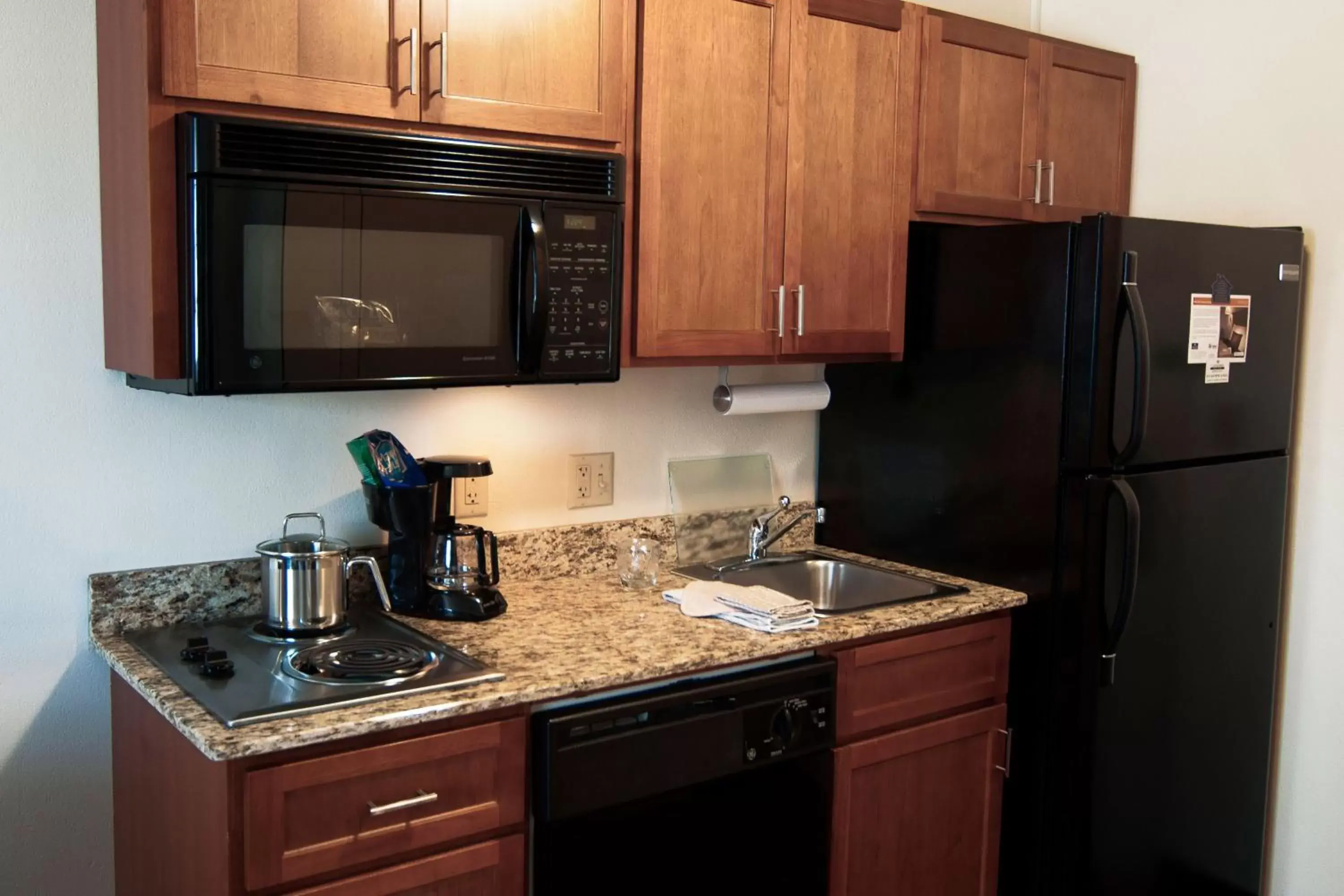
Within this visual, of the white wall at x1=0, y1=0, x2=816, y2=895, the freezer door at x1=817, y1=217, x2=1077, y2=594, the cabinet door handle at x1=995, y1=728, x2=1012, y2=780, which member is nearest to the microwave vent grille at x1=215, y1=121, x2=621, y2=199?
the white wall at x1=0, y1=0, x2=816, y2=895

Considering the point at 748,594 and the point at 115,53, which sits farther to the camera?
the point at 748,594

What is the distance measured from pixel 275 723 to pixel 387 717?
5.7 inches

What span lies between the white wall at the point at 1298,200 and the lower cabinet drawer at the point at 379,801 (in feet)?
5.75

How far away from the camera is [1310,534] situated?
109 inches

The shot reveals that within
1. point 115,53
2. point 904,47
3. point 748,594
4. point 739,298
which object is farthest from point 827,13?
point 115,53

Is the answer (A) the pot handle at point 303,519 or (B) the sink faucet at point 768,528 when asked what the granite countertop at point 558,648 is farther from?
(B) the sink faucet at point 768,528

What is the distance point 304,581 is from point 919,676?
45.3 inches

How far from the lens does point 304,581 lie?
2039 millimetres

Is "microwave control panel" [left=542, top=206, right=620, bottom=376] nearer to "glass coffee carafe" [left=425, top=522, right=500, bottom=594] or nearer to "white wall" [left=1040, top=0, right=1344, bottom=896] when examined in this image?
"glass coffee carafe" [left=425, top=522, right=500, bottom=594]

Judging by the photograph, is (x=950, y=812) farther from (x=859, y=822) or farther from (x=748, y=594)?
(x=748, y=594)

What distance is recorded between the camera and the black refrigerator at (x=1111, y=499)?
2410mm

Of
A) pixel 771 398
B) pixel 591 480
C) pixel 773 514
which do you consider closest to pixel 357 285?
pixel 591 480

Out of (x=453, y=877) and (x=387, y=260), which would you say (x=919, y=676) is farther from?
(x=387, y=260)

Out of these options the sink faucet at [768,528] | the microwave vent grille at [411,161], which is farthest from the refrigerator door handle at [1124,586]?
the microwave vent grille at [411,161]
